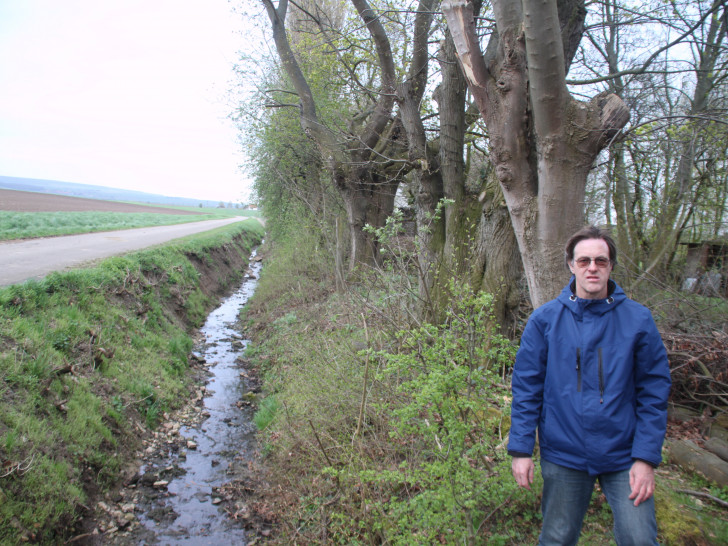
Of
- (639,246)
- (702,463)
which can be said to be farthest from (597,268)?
(639,246)

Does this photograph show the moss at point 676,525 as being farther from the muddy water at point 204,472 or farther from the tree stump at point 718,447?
the muddy water at point 204,472

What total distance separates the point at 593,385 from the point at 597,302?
0.43 meters

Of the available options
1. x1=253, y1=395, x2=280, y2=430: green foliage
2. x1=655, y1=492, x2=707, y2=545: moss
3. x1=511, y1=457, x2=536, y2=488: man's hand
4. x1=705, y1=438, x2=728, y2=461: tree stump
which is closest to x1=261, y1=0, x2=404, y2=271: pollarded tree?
x1=253, y1=395, x2=280, y2=430: green foliage

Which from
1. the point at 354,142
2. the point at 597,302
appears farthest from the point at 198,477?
the point at 354,142

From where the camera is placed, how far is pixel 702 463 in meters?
3.65

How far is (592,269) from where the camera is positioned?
232 centimetres

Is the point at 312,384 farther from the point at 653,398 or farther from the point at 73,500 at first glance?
the point at 653,398

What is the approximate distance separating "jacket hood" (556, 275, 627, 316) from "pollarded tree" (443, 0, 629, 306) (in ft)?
5.51

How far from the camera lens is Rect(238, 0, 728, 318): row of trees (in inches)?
155

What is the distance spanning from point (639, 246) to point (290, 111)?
31.9 feet

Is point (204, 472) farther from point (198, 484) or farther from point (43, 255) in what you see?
point (43, 255)

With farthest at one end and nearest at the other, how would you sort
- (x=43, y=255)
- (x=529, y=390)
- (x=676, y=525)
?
(x=43, y=255)
(x=676, y=525)
(x=529, y=390)

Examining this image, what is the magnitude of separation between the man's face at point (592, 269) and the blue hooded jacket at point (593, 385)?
5 centimetres

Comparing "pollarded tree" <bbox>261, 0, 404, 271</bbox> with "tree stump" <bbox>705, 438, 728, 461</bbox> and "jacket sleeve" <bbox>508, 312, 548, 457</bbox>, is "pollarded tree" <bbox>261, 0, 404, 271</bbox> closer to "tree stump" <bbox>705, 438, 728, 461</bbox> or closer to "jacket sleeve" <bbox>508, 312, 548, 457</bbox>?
"tree stump" <bbox>705, 438, 728, 461</bbox>
